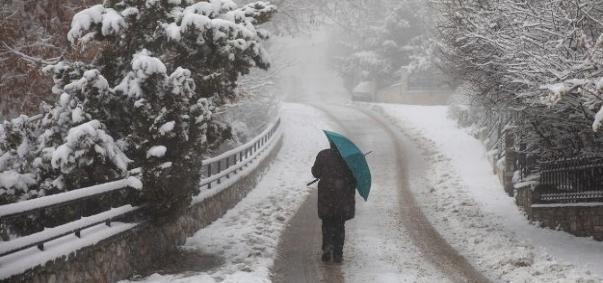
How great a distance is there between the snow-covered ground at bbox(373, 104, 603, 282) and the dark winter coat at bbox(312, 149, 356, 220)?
2.36 meters

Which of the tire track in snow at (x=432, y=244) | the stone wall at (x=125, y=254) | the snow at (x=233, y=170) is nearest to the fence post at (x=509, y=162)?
the tire track in snow at (x=432, y=244)

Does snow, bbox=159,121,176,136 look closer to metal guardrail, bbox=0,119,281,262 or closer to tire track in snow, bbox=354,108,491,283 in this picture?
metal guardrail, bbox=0,119,281,262

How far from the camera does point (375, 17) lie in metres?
57.2

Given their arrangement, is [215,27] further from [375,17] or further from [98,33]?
[375,17]

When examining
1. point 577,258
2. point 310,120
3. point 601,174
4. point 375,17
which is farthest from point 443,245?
point 375,17

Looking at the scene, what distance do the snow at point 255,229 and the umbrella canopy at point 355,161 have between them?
186 centimetres

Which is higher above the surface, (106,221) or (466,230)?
(106,221)

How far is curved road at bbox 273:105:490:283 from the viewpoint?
9281 millimetres

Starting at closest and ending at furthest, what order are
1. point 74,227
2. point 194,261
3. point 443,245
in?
1. point 74,227
2. point 194,261
3. point 443,245

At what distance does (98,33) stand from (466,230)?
26.4ft

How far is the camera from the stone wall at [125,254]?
665 cm

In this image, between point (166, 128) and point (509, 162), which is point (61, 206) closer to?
point (166, 128)

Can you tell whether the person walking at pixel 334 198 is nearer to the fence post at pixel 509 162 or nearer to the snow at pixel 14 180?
the snow at pixel 14 180

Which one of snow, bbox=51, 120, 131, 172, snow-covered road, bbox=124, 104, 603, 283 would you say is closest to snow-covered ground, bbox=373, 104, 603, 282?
snow-covered road, bbox=124, 104, 603, 283
